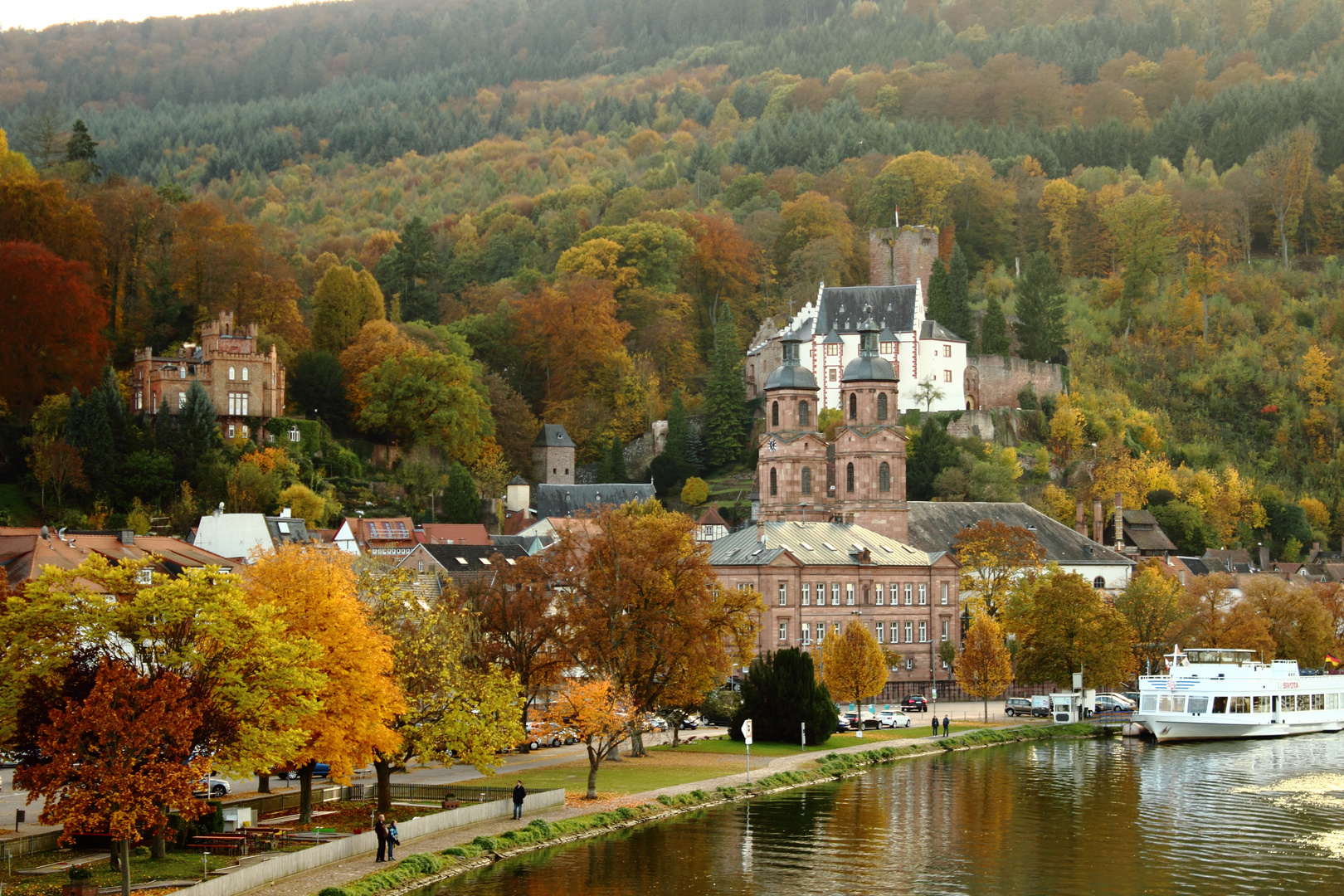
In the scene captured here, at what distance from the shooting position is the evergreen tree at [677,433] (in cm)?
12084

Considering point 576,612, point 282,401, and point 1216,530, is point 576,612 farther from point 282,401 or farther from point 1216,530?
point 1216,530

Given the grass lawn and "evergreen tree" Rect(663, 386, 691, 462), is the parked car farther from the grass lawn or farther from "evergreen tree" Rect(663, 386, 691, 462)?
"evergreen tree" Rect(663, 386, 691, 462)

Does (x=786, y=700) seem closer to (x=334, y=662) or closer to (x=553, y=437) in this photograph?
(x=334, y=662)

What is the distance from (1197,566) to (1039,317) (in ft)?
83.8

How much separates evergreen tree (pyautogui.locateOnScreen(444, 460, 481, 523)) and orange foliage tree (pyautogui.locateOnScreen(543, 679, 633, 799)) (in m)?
49.8

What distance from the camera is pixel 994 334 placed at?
12694 cm

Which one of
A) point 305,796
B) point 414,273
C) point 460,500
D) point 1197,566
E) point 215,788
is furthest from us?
point 414,273

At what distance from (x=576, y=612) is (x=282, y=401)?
46527 mm

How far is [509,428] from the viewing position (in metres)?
120

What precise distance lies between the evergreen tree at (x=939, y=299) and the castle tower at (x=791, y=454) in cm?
2897

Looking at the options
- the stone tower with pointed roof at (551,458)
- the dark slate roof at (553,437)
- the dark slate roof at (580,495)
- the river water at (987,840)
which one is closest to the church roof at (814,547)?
the dark slate roof at (580,495)

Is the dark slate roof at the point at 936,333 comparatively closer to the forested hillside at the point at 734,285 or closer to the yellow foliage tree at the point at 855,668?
the forested hillside at the point at 734,285

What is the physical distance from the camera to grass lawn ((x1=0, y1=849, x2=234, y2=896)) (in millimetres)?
35531

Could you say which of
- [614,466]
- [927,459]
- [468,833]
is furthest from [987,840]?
[614,466]
